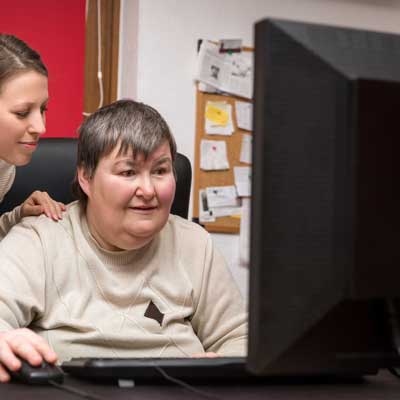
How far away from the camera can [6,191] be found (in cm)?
178

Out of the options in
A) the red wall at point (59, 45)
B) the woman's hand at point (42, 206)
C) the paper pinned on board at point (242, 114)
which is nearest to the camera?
the woman's hand at point (42, 206)

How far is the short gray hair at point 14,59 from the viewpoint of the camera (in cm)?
179

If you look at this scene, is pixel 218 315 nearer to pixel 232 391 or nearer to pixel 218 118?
pixel 232 391

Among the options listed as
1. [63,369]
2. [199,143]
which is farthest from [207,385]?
[199,143]

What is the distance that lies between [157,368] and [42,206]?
0.75 meters

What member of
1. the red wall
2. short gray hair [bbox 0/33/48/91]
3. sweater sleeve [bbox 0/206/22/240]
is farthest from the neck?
the red wall

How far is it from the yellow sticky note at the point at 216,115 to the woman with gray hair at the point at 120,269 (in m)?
1.79

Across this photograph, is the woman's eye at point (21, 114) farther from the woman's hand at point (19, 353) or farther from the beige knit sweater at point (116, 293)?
the woman's hand at point (19, 353)

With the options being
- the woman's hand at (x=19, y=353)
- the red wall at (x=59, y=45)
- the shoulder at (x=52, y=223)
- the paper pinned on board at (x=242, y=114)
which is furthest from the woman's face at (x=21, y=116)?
the paper pinned on board at (x=242, y=114)

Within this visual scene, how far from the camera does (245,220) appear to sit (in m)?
3.39

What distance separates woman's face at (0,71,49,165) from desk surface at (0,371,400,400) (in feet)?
2.91

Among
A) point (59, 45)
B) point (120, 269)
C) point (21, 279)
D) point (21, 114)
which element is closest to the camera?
point (21, 279)

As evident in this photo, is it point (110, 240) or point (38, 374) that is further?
point (110, 240)

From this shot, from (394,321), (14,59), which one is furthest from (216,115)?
(394,321)
